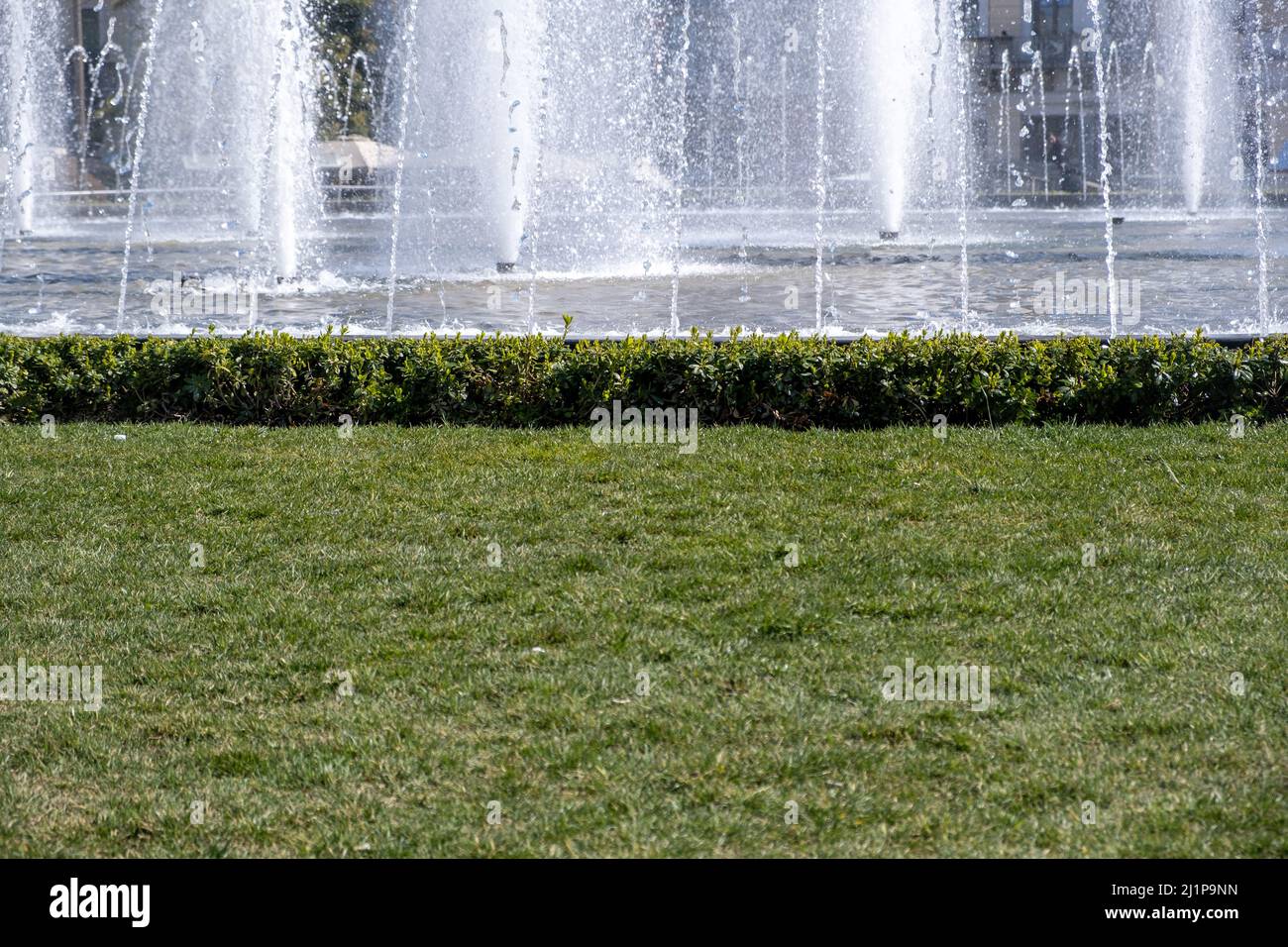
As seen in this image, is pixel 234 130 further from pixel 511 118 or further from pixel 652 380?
pixel 652 380

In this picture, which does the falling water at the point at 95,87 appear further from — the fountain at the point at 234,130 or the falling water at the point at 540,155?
the falling water at the point at 540,155

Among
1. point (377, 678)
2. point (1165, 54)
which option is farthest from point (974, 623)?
point (1165, 54)

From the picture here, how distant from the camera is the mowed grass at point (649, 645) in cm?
405

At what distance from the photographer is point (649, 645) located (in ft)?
17.4

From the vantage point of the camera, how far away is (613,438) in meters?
8.55

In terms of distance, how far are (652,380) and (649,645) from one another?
3931 millimetres

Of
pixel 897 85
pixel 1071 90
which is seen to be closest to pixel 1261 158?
pixel 897 85

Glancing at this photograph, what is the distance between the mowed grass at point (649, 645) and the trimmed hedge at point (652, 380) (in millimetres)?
602

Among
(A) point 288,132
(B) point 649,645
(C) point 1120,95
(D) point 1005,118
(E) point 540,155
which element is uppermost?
(D) point 1005,118

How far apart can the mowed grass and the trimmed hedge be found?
60cm

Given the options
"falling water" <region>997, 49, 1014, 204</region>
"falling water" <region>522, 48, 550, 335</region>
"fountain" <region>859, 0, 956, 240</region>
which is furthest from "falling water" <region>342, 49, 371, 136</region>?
"falling water" <region>522, 48, 550, 335</region>

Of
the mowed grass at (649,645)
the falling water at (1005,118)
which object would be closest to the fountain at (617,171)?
the falling water at (1005,118)

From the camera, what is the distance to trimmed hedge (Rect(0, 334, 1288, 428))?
29.1 ft

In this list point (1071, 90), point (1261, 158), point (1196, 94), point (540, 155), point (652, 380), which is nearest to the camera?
point (652, 380)
